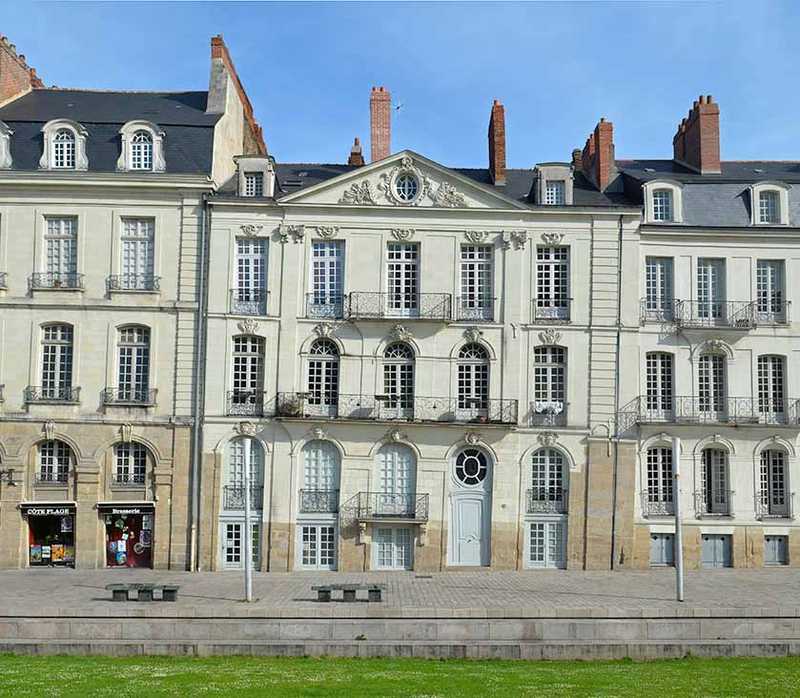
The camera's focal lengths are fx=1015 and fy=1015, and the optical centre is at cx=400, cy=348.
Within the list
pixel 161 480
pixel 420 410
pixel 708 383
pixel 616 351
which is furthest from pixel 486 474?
pixel 161 480

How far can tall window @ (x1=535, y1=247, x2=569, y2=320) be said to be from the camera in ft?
113

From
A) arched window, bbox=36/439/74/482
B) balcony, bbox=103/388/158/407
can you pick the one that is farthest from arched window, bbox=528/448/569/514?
arched window, bbox=36/439/74/482

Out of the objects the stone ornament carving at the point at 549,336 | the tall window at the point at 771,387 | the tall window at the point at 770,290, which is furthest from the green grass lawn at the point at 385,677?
the tall window at the point at 770,290

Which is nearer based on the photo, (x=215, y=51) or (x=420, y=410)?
(x=420, y=410)

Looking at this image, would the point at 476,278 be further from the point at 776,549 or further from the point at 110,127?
the point at 776,549

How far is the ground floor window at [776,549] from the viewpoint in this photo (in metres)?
34.6

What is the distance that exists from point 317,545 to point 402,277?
9429mm

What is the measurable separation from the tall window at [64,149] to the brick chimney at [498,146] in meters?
14.8

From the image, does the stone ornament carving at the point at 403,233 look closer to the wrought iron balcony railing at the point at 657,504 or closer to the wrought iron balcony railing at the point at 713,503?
the wrought iron balcony railing at the point at 657,504

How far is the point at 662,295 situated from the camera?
35.6 meters

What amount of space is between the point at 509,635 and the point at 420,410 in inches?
507

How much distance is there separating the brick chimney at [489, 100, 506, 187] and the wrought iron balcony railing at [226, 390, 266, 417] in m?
11.7

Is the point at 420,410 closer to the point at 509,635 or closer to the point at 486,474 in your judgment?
the point at 486,474

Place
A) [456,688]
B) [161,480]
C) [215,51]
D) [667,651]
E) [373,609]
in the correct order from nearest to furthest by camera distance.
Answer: [456,688] → [667,651] → [373,609] → [161,480] → [215,51]
